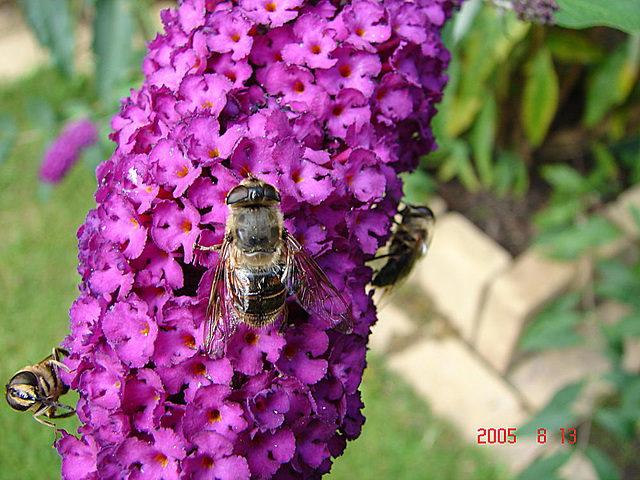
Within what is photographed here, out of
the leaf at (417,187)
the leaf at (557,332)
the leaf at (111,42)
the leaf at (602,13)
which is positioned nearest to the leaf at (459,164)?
the leaf at (417,187)

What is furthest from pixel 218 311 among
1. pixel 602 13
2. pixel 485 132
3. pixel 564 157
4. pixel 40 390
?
pixel 564 157

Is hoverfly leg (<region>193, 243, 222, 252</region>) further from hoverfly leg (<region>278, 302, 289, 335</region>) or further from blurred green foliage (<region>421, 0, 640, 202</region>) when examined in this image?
blurred green foliage (<region>421, 0, 640, 202</region>)

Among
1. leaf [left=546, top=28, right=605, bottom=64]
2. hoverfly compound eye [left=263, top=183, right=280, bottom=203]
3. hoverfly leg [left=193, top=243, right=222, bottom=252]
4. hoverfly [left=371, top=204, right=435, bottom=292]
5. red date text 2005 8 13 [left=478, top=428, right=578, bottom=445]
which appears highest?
hoverfly compound eye [left=263, top=183, right=280, bottom=203]

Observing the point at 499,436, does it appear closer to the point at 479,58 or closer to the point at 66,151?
the point at 479,58

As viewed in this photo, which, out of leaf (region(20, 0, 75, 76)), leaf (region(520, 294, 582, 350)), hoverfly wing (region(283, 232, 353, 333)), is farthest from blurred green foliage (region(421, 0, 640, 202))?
hoverfly wing (region(283, 232, 353, 333))

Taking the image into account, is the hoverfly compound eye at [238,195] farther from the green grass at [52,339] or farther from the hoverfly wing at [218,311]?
the green grass at [52,339]

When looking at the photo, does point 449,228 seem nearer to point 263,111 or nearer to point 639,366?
point 639,366
